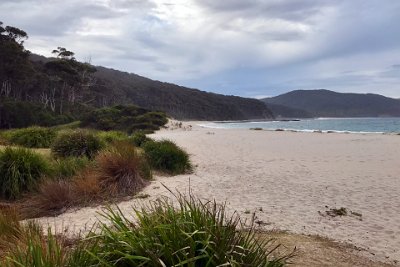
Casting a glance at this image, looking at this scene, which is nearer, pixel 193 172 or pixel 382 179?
pixel 382 179

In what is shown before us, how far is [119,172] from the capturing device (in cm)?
1012

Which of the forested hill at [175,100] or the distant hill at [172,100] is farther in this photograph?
the forested hill at [175,100]

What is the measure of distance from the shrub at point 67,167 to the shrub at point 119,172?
61 centimetres

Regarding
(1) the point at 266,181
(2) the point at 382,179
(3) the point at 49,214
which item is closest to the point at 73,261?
(3) the point at 49,214

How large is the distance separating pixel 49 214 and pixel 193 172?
18.9 feet

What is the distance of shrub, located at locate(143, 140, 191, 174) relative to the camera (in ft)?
42.8

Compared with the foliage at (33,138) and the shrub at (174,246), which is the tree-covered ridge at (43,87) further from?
the shrub at (174,246)

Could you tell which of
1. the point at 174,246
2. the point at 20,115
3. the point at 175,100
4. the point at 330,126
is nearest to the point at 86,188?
the point at 174,246

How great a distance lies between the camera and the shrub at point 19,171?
9.78 metres

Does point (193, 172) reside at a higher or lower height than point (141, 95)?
lower

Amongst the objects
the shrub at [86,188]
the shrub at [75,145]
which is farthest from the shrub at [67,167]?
the shrub at [75,145]

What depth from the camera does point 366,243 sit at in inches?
246

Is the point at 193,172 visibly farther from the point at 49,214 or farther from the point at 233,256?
the point at 233,256

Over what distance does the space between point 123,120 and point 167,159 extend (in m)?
38.0
